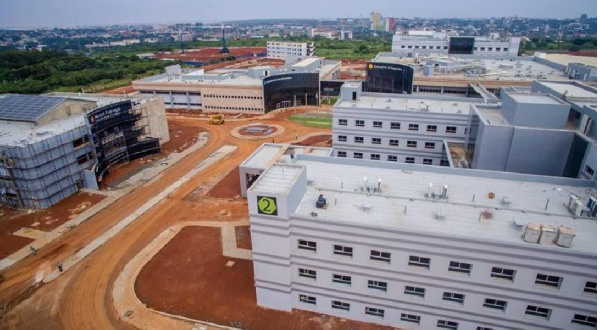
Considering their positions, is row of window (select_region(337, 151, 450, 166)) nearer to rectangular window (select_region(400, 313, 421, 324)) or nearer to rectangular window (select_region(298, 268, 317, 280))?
rectangular window (select_region(400, 313, 421, 324))

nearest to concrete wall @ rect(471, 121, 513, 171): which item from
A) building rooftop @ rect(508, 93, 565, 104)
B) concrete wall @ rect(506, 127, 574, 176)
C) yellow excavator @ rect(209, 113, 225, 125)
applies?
concrete wall @ rect(506, 127, 574, 176)

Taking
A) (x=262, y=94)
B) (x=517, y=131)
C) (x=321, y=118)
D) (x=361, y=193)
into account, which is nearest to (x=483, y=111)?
(x=517, y=131)

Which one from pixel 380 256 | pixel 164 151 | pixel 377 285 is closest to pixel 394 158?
pixel 377 285

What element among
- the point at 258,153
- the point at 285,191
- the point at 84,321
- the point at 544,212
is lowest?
the point at 84,321

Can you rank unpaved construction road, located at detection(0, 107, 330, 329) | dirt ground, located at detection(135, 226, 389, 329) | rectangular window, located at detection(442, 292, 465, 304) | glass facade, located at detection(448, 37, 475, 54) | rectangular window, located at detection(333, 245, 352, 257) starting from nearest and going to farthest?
rectangular window, located at detection(442, 292, 465, 304) < rectangular window, located at detection(333, 245, 352, 257) < dirt ground, located at detection(135, 226, 389, 329) < unpaved construction road, located at detection(0, 107, 330, 329) < glass facade, located at detection(448, 37, 475, 54)

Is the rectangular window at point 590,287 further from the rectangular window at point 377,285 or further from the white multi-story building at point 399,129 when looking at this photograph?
the white multi-story building at point 399,129

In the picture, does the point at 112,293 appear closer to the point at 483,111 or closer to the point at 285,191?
the point at 285,191
